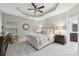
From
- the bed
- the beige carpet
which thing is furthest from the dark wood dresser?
the bed

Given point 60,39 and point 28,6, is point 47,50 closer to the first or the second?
point 60,39

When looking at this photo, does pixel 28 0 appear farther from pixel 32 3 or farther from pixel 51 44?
pixel 51 44

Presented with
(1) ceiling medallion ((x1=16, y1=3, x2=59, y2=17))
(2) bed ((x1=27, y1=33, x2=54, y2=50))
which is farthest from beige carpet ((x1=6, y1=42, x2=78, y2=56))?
(1) ceiling medallion ((x1=16, y1=3, x2=59, y2=17))

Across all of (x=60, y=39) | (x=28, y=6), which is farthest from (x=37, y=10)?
(x=60, y=39)

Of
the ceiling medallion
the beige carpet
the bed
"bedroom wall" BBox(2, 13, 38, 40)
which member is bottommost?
the beige carpet

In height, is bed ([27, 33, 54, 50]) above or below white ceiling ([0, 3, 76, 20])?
below

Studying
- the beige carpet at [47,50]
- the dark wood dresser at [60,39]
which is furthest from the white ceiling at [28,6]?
the beige carpet at [47,50]

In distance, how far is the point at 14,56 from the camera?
2.24 metres

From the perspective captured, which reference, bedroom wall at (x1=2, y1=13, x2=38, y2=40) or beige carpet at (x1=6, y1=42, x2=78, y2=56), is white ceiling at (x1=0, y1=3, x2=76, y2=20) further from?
beige carpet at (x1=6, y1=42, x2=78, y2=56)

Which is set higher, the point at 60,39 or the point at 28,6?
the point at 28,6

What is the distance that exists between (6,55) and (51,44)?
0.96 meters

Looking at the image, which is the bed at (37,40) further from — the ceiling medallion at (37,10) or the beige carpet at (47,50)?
the ceiling medallion at (37,10)

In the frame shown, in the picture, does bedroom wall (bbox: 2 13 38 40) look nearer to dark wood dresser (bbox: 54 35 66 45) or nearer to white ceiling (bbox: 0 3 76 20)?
white ceiling (bbox: 0 3 76 20)

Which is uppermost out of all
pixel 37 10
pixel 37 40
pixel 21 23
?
pixel 37 10
